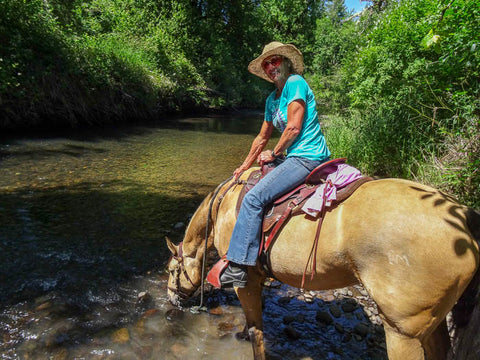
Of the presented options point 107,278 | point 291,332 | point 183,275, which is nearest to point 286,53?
point 183,275

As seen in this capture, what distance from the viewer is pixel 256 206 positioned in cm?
283

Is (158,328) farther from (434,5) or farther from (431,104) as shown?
(434,5)

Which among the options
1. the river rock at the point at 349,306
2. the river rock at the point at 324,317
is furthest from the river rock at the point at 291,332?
the river rock at the point at 349,306

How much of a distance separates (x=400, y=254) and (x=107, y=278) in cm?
403

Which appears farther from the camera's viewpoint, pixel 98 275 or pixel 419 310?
pixel 98 275

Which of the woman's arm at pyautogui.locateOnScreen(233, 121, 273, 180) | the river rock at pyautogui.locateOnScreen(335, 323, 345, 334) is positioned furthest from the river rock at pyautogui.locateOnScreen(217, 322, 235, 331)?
the woman's arm at pyautogui.locateOnScreen(233, 121, 273, 180)

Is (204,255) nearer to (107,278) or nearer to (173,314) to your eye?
(173,314)

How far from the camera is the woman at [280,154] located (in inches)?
112

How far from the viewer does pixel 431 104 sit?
6445 mm

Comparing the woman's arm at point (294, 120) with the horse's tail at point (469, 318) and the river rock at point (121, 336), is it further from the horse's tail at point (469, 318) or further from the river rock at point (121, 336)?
the river rock at point (121, 336)

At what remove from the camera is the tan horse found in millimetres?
2021

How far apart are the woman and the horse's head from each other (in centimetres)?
96

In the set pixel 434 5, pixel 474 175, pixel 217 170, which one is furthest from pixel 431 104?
pixel 217 170

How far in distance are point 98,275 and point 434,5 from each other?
8.56m
